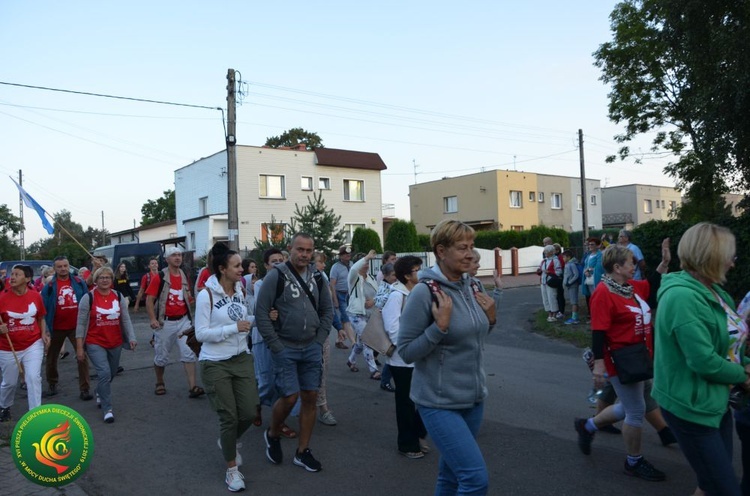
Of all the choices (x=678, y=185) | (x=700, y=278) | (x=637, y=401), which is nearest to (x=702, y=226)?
(x=700, y=278)

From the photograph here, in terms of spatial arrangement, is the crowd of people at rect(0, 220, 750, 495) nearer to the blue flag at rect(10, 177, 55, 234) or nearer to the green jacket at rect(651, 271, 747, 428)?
the green jacket at rect(651, 271, 747, 428)

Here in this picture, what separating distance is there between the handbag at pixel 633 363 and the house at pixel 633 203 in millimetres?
56071

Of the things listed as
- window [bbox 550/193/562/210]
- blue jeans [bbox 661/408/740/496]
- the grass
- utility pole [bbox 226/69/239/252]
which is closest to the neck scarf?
blue jeans [bbox 661/408/740/496]

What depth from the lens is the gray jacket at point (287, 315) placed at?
4973 millimetres

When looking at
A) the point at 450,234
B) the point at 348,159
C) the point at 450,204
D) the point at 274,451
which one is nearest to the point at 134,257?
the point at 348,159

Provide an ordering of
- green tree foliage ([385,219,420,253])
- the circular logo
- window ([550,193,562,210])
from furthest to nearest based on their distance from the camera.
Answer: window ([550,193,562,210]) → green tree foliage ([385,219,420,253]) → the circular logo

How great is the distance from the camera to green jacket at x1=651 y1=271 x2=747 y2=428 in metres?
2.95

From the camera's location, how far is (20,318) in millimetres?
6574

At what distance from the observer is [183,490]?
4758 millimetres

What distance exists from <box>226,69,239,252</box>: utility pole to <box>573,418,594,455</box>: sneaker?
13931 mm

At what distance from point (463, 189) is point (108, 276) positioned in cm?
3952

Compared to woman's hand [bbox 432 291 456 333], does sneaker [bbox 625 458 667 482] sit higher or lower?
lower

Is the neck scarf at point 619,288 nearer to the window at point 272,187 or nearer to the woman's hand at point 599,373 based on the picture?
the woman's hand at point 599,373

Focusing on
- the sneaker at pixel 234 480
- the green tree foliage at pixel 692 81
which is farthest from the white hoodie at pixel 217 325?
the green tree foliage at pixel 692 81
